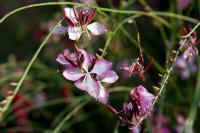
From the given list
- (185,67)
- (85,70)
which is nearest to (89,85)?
(85,70)

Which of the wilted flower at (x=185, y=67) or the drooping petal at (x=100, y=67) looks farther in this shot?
the wilted flower at (x=185, y=67)

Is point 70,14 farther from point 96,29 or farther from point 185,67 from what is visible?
point 185,67

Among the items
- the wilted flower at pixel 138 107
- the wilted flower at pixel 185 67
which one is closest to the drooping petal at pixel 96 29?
the wilted flower at pixel 138 107

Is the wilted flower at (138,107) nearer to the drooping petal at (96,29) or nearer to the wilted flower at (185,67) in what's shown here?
the drooping petal at (96,29)

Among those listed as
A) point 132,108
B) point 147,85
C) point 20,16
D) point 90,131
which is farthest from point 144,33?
point 132,108

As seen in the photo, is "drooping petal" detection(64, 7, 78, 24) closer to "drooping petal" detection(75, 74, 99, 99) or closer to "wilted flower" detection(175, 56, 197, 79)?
"drooping petal" detection(75, 74, 99, 99)

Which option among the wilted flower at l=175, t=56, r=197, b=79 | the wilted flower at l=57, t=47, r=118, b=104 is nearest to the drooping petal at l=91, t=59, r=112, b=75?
the wilted flower at l=57, t=47, r=118, b=104

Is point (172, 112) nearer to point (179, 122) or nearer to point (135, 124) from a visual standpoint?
point (179, 122)
